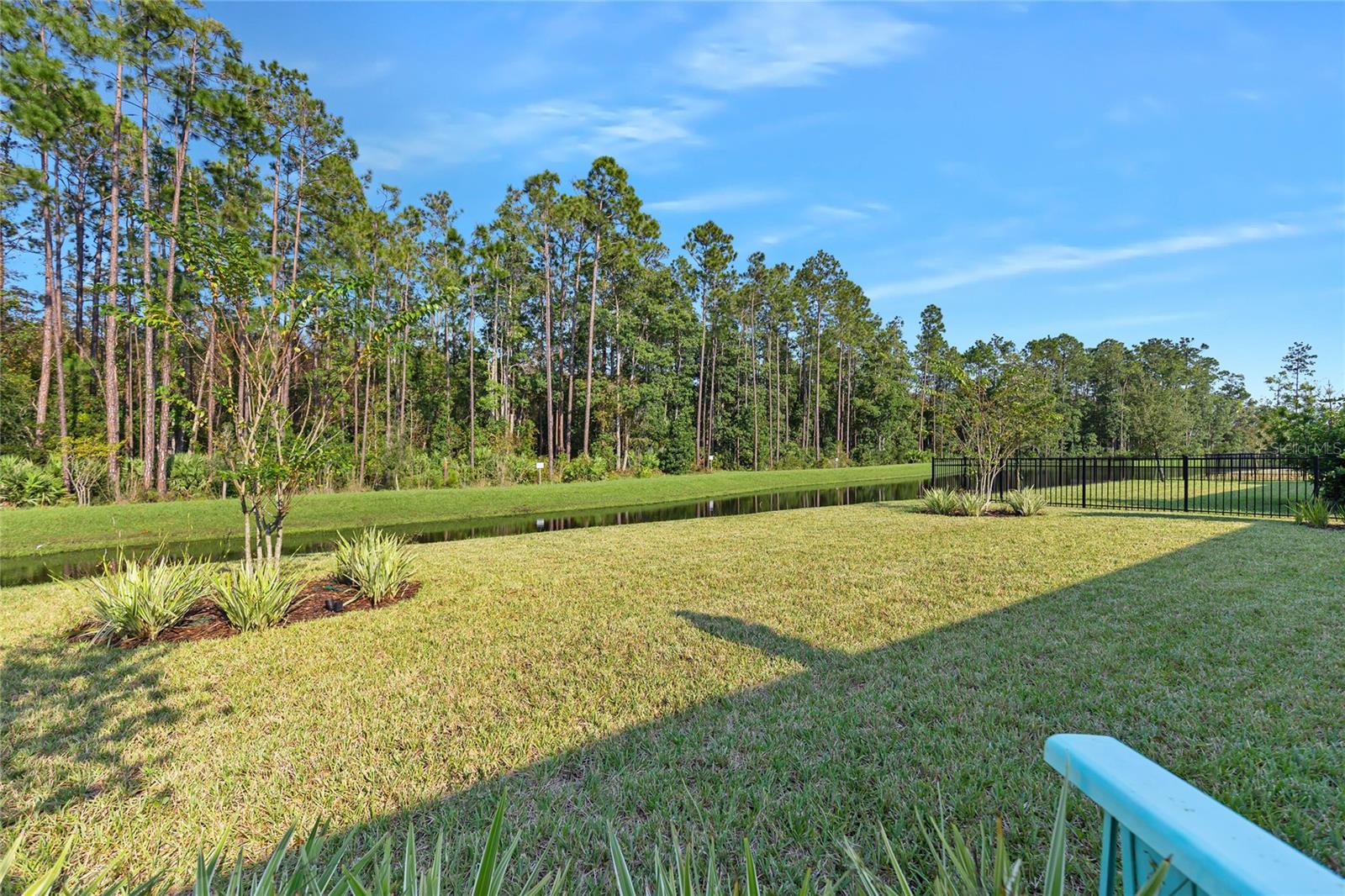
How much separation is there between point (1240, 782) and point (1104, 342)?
6398 centimetres

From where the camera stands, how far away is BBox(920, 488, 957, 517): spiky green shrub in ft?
37.6

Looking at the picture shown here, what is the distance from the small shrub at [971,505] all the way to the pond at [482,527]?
3.89 meters

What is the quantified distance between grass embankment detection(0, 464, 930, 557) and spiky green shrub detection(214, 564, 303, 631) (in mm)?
1836

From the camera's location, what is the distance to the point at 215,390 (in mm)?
4676

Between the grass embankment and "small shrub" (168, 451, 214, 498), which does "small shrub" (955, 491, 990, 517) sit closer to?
the grass embankment

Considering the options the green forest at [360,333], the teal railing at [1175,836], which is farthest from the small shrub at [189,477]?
the teal railing at [1175,836]

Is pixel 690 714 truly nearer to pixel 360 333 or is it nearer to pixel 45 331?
pixel 360 333

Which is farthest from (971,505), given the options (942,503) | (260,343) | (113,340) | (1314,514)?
(113,340)

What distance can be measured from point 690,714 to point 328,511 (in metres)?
12.9

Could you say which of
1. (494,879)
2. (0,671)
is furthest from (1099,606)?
(0,671)

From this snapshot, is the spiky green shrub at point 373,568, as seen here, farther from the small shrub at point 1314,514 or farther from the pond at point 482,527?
the small shrub at point 1314,514

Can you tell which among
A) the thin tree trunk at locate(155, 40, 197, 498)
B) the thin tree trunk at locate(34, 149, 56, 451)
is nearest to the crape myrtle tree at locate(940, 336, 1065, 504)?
the thin tree trunk at locate(155, 40, 197, 498)

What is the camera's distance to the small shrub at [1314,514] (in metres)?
8.25

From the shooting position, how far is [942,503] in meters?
11.6
